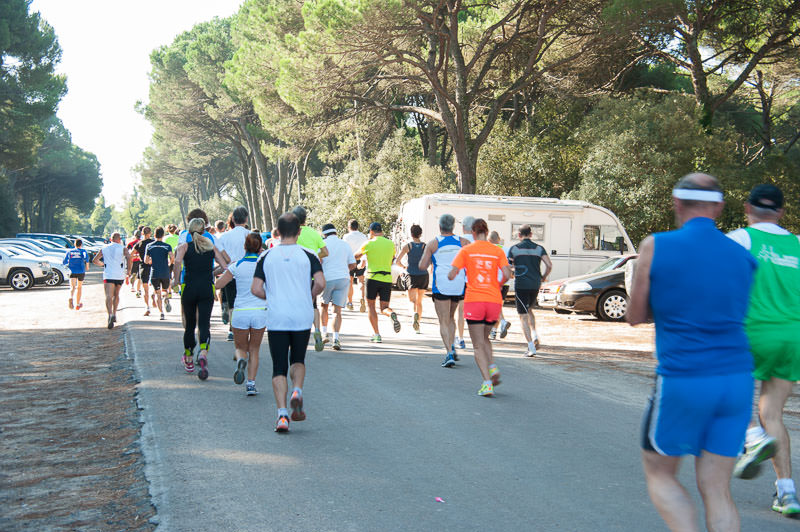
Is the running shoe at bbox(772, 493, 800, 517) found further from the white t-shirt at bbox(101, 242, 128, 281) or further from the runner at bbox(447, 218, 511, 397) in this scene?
the white t-shirt at bbox(101, 242, 128, 281)

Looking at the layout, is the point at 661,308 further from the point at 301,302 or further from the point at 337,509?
the point at 301,302

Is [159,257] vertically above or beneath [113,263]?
above

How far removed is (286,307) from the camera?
6562 millimetres

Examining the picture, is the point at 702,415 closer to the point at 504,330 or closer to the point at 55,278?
the point at 504,330

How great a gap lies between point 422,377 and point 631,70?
25.7m

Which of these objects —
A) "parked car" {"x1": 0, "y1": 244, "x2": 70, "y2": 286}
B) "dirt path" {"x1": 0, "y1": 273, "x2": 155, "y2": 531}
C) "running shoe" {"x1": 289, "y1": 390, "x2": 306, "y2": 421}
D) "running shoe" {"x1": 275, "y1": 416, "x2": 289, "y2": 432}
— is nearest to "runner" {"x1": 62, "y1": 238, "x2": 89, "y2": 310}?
"dirt path" {"x1": 0, "y1": 273, "x2": 155, "y2": 531}

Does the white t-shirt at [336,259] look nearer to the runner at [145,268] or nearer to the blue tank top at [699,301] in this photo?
the runner at [145,268]

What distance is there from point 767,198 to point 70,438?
5.77 m

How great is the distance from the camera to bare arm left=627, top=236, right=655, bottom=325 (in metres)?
3.29

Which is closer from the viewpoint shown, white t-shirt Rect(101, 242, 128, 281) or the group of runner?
the group of runner

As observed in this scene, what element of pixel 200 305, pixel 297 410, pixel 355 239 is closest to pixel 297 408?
pixel 297 410

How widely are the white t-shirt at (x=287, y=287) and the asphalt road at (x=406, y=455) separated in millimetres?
962

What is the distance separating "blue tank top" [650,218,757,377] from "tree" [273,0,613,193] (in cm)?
2082

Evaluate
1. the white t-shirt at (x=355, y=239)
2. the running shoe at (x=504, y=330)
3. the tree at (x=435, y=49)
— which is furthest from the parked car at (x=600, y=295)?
the tree at (x=435, y=49)
